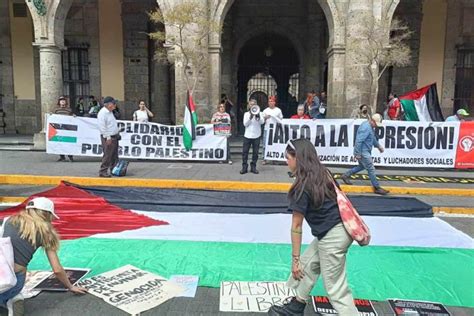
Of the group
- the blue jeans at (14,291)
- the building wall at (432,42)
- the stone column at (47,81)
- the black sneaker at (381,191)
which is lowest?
the black sneaker at (381,191)

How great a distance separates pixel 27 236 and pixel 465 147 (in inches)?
421

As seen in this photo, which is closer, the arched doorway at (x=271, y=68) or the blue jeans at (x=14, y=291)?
the blue jeans at (x=14, y=291)

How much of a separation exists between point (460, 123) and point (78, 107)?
1451cm

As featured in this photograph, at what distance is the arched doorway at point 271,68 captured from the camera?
1883 centimetres

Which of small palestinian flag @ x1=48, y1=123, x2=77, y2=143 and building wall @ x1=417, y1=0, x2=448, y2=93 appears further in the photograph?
building wall @ x1=417, y1=0, x2=448, y2=93

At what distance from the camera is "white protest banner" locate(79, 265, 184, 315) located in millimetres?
3505

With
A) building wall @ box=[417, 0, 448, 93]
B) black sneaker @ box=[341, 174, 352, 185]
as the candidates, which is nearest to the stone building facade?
building wall @ box=[417, 0, 448, 93]

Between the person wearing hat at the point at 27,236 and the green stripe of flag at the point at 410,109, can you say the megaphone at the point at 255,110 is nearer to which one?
the green stripe of flag at the point at 410,109

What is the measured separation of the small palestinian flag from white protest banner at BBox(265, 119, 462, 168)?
5.46 meters

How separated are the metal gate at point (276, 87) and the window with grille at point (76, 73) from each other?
22.9ft

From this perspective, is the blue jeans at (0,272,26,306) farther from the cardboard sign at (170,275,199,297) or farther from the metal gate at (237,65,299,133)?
the metal gate at (237,65,299,133)

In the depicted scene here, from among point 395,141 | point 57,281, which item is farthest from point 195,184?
point 395,141

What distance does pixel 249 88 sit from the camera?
19953 mm

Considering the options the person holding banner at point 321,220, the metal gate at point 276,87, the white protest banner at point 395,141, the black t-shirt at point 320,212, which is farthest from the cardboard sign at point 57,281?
the metal gate at point 276,87
